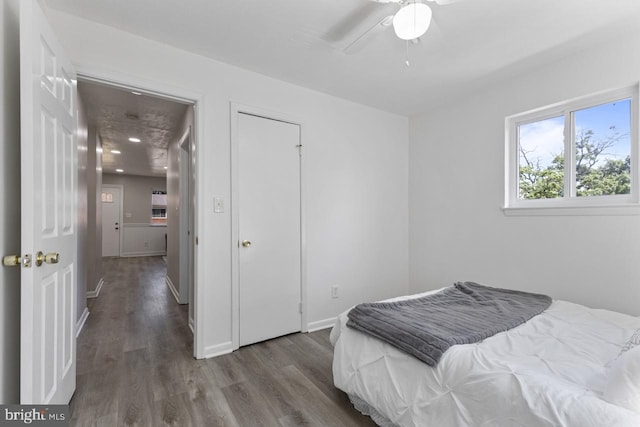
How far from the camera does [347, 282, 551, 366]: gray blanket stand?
4.57ft

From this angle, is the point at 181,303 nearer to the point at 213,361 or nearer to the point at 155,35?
the point at 213,361

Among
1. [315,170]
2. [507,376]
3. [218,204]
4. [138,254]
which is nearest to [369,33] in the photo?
[315,170]

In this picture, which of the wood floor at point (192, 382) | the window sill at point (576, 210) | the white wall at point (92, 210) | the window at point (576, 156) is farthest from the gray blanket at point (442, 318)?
the white wall at point (92, 210)

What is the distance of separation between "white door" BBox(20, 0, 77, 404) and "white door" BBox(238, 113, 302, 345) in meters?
1.18

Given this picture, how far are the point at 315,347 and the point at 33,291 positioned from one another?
2.00 meters

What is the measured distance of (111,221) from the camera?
8148mm

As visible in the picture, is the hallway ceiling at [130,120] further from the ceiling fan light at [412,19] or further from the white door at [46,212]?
the ceiling fan light at [412,19]

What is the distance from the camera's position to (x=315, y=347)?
8.54 ft

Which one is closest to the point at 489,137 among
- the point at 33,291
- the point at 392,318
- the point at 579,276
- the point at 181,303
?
the point at 579,276

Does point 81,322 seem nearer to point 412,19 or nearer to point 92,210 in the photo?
point 92,210

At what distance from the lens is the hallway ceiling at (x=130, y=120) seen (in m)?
3.05

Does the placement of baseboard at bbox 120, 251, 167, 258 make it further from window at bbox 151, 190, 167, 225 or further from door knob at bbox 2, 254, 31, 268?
door knob at bbox 2, 254, 31, 268

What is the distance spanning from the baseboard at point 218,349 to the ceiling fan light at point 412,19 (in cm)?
258

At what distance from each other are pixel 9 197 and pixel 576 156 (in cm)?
376
